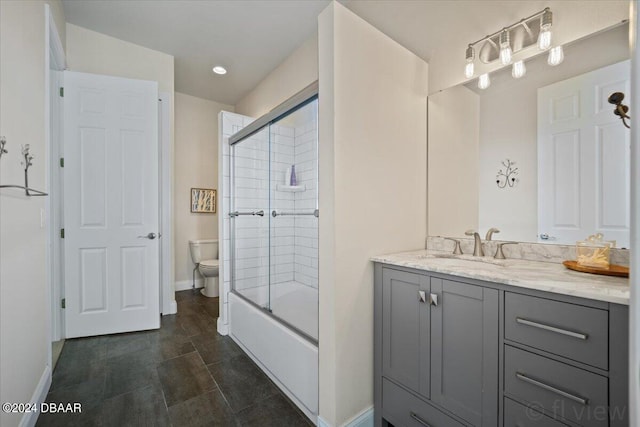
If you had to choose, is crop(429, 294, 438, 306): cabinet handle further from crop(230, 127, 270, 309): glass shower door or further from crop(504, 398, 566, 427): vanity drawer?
crop(230, 127, 270, 309): glass shower door

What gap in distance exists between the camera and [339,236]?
1479 millimetres

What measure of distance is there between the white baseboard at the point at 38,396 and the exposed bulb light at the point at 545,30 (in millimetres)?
3238

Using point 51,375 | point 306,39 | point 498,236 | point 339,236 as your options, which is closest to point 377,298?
point 339,236

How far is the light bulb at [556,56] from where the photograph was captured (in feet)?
4.69

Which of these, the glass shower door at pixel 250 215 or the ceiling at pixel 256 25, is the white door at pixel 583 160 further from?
the glass shower door at pixel 250 215

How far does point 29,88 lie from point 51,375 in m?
1.87

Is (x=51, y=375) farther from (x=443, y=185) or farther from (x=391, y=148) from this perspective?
(x=443, y=185)

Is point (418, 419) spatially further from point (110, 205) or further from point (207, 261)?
point (207, 261)

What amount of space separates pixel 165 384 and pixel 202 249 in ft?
8.01

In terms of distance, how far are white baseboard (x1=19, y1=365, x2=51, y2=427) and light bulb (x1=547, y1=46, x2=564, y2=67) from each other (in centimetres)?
323

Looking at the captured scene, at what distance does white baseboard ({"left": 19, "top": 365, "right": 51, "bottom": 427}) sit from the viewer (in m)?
1.44

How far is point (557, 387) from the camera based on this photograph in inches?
38.7

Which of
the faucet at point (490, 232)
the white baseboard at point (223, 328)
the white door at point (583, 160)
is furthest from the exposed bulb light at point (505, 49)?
the white baseboard at point (223, 328)

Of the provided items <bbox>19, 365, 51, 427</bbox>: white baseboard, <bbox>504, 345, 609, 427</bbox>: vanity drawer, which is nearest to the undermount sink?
<bbox>504, 345, 609, 427</bbox>: vanity drawer
